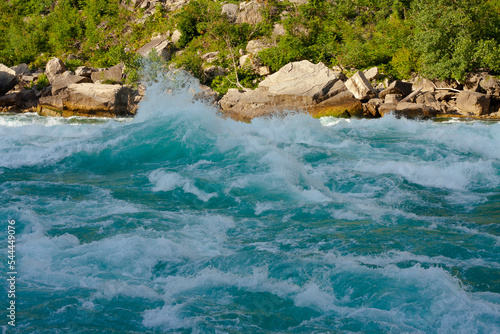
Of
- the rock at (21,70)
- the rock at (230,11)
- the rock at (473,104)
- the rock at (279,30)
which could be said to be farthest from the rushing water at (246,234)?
the rock at (230,11)

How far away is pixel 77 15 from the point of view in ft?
126

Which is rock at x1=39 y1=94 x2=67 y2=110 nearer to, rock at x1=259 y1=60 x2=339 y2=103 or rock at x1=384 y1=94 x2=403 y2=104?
rock at x1=259 y1=60 x2=339 y2=103

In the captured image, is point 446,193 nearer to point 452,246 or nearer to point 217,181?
point 452,246

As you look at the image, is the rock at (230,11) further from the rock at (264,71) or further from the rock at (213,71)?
the rock at (264,71)

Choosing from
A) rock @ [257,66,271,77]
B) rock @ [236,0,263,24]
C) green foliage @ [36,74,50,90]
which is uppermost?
rock @ [236,0,263,24]

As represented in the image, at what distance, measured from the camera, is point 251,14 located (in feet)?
101

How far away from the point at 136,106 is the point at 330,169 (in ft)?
49.8

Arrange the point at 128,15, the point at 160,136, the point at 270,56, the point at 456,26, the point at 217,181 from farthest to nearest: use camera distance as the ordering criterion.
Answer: the point at 128,15, the point at 270,56, the point at 456,26, the point at 160,136, the point at 217,181

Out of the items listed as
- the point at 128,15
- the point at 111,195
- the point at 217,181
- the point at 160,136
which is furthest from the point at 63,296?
the point at 128,15

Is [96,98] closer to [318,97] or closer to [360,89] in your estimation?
[318,97]

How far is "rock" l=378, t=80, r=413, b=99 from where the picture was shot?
20656 millimetres

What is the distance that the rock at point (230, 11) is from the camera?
30734 mm

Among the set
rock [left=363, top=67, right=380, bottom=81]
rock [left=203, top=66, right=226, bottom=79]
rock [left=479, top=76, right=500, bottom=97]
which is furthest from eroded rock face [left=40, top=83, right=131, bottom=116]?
rock [left=479, top=76, right=500, bottom=97]

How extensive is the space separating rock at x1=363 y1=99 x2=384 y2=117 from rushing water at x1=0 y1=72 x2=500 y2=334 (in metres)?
7.98
